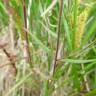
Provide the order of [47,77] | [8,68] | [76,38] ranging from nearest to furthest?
[76,38] < [47,77] < [8,68]

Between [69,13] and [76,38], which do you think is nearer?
[76,38]

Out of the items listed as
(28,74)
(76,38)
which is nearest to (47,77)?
(28,74)

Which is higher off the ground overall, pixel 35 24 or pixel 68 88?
pixel 35 24

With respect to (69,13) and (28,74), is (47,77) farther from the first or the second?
(69,13)

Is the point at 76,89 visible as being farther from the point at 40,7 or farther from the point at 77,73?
the point at 40,7

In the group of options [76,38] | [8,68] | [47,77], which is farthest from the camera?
[8,68]

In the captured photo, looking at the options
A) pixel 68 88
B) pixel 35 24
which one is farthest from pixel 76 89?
pixel 35 24
